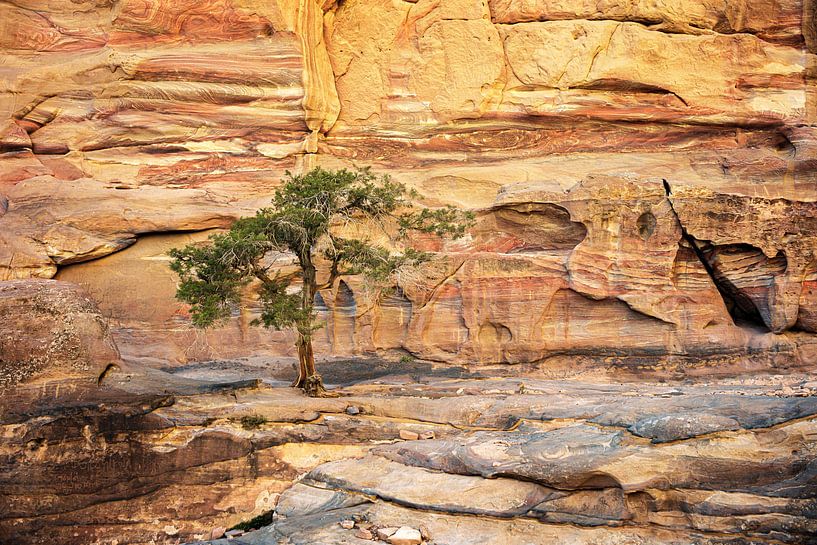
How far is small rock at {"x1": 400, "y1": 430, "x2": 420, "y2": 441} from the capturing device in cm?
1593

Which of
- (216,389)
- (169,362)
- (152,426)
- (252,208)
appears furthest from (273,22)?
(152,426)

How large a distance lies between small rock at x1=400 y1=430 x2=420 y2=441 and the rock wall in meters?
7.31

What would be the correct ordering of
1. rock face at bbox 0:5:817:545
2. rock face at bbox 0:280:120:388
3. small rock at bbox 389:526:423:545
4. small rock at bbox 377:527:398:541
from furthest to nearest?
rock face at bbox 0:280:120:388 < rock face at bbox 0:5:817:545 < small rock at bbox 377:527:398:541 < small rock at bbox 389:526:423:545

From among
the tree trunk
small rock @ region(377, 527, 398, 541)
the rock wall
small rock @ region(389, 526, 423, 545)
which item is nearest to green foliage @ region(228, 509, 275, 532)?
small rock @ region(377, 527, 398, 541)

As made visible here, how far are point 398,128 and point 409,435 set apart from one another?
50.7 feet

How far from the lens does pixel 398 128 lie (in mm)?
29031

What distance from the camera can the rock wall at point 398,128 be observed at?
23.8 m

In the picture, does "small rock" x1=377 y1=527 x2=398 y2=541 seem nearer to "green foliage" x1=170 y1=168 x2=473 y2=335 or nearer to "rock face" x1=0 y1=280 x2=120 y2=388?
"green foliage" x1=170 y1=168 x2=473 y2=335

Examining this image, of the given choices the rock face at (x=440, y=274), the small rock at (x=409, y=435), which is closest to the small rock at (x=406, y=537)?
the rock face at (x=440, y=274)

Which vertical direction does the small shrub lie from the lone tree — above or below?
below

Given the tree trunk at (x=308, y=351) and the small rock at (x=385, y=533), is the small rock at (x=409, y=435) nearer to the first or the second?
the tree trunk at (x=308, y=351)

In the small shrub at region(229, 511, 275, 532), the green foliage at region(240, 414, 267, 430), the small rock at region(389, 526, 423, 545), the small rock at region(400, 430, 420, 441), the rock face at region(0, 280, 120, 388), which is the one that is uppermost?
the rock face at region(0, 280, 120, 388)

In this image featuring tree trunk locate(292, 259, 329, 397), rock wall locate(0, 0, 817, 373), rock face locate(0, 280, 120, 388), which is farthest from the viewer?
rock wall locate(0, 0, 817, 373)

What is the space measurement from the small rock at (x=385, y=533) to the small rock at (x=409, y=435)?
3555 mm
